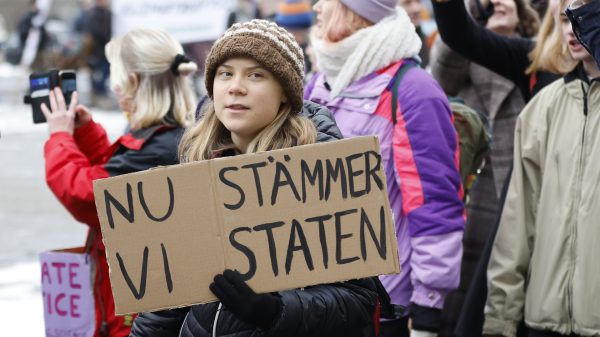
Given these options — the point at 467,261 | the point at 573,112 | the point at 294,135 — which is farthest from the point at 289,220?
the point at 467,261

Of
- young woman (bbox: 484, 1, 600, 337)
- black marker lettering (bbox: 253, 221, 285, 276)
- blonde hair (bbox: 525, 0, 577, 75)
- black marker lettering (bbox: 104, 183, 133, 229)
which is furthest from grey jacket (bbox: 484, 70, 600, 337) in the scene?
black marker lettering (bbox: 104, 183, 133, 229)

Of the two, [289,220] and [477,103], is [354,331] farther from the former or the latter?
[477,103]

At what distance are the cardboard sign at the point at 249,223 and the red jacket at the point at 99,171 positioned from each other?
139cm

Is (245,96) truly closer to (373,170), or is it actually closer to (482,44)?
(373,170)

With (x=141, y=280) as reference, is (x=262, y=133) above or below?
above

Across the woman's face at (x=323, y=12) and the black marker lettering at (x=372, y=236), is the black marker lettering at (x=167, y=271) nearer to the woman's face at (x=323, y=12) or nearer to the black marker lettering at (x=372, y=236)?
the black marker lettering at (x=372, y=236)

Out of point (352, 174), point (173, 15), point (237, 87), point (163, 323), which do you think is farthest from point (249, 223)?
point (173, 15)

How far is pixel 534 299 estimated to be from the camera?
156 inches

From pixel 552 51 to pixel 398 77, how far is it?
65cm

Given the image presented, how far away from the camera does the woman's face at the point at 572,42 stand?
3992 millimetres

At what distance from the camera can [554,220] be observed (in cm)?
390

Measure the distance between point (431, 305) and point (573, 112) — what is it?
0.84m

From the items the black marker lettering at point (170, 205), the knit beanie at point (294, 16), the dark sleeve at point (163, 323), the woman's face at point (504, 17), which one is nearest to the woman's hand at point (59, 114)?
the dark sleeve at point (163, 323)

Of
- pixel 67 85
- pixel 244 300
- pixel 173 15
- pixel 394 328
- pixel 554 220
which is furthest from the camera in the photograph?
pixel 173 15
